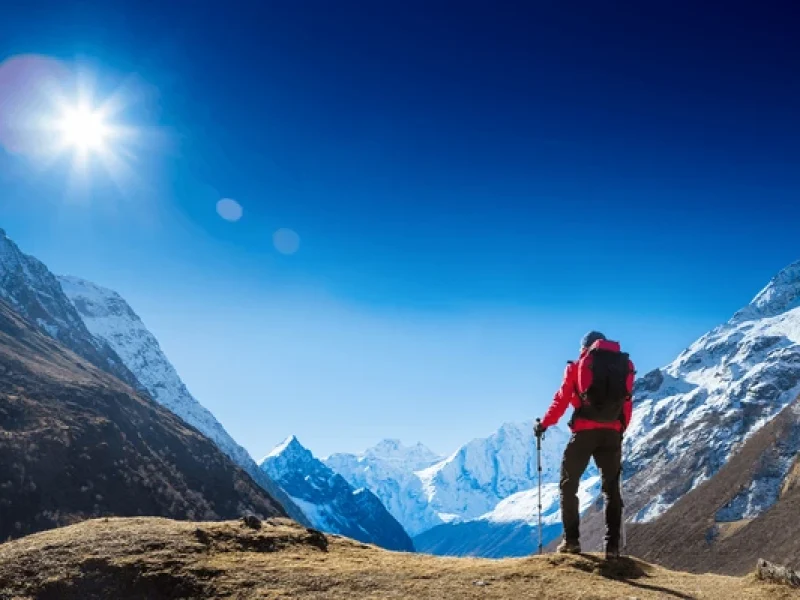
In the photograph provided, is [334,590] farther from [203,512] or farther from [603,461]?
[203,512]

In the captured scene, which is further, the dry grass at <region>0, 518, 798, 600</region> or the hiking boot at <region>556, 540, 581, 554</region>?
the hiking boot at <region>556, 540, 581, 554</region>

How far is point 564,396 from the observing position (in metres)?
15.0

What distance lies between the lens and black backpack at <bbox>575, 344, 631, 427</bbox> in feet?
46.7

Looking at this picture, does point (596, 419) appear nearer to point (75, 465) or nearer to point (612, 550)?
point (612, 550)

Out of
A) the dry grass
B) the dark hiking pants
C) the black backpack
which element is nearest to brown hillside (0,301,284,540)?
the dry grass

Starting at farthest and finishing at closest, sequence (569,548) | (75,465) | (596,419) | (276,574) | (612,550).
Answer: (75,465) < (569,548) < (612,550) < (596,419) < (276,574)

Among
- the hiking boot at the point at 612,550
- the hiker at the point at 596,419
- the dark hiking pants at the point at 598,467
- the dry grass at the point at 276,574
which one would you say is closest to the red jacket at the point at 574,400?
the hiker at the point at 596,419

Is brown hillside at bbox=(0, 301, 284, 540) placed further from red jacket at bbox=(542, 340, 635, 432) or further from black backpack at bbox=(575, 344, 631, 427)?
black backpack at bbox=(575, 344, 631, 427)

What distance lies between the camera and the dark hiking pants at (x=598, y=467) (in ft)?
48.1

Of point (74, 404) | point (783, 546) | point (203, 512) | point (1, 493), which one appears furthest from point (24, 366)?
point (783, 546)

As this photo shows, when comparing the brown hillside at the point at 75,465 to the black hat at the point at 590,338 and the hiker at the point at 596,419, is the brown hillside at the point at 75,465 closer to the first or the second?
the hiker at the point at 596,419

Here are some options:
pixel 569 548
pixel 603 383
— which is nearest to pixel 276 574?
pixel 569 548

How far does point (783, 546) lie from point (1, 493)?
191228 millimetres

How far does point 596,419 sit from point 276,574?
7.01m
